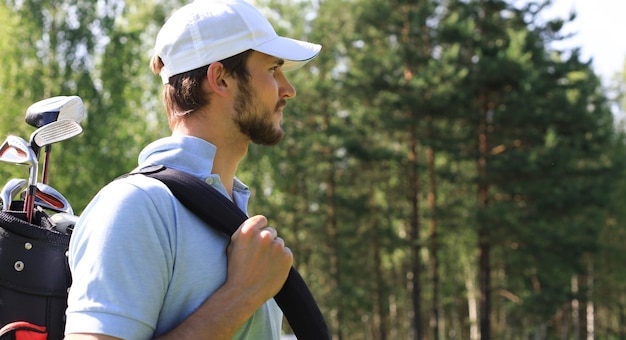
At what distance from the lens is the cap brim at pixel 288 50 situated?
1.79 metres

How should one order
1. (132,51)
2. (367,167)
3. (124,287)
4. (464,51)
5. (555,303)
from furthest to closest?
1. (367,167)
2. (464,51)
3. (555,303)
4. (132,51)
5. (124,287)

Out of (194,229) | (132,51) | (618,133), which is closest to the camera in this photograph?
(194,229)

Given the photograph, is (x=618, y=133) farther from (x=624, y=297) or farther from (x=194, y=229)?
(x=194, y=229)

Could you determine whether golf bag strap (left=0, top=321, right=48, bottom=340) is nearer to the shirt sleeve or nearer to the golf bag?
the golf bag

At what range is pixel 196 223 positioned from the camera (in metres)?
1.58

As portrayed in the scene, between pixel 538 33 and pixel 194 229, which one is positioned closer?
pixel 194 229

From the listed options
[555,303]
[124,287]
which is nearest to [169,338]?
[124,287]

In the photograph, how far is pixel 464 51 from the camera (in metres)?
22.9

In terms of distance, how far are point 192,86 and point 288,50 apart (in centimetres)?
23

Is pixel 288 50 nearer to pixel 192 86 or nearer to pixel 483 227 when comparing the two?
pixel 192 86

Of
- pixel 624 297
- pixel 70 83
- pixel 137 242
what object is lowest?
pixel 624 297

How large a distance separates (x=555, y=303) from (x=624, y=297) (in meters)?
13.9

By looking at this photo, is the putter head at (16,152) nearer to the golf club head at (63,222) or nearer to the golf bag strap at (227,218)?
the golf club head at (63,222)

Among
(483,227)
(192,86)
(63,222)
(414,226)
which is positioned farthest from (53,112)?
(414,226)
